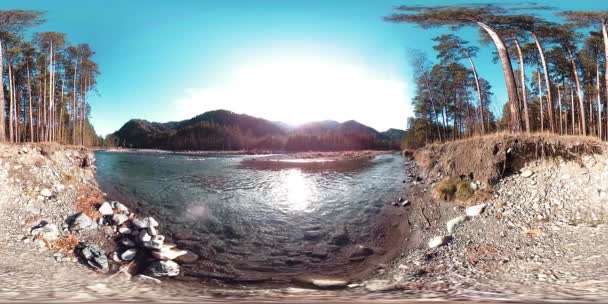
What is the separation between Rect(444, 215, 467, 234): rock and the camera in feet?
21.1

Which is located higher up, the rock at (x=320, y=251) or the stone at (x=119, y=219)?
the stone at (x=119, y=219)

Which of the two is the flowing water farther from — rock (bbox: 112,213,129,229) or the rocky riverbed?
rock (bbox: 112,213,129,229)

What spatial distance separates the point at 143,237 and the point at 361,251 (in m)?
3.97

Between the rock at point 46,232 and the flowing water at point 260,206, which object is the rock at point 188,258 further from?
the rock at point 46,232

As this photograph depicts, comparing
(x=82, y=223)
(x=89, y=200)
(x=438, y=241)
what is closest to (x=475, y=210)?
(x=438, y=241)

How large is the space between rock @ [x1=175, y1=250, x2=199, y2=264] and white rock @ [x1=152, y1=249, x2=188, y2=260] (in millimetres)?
66

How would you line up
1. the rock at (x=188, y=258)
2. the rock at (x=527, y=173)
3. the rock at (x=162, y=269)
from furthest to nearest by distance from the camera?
the rock at (x=527, y=173), the rock at (x=188, y=258), the rock at (x=162, y=269)

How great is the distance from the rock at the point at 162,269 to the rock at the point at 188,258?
0.48 m

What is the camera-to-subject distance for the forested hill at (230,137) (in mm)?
8531

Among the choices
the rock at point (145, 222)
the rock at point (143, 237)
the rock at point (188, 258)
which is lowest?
the rock at point (188, 258)

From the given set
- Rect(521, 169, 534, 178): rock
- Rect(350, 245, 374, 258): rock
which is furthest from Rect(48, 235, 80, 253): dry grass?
Rect(521, 169, 534, 178): rock

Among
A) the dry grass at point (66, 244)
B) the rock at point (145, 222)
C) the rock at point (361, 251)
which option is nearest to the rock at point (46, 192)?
the dry grass at point (66, 244)

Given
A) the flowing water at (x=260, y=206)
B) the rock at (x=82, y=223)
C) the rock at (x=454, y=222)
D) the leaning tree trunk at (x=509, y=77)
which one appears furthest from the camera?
the leaning tree trunk at (x=509, y=77)

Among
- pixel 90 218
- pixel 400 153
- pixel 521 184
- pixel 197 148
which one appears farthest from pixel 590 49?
pixel 90 218
